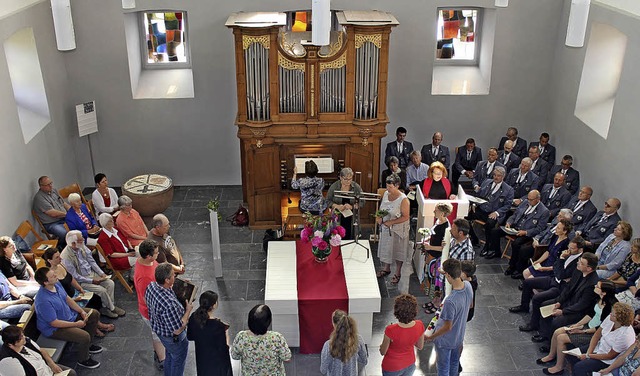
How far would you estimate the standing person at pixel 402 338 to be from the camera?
576cm

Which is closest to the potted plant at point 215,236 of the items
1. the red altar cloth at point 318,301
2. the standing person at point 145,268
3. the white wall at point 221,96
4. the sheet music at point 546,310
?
the red altar cloth at point 318,301

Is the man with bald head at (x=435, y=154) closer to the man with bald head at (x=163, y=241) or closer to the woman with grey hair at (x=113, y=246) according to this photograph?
the man with bald head at (x=163, y=241)

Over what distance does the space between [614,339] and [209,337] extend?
4119 millimetres

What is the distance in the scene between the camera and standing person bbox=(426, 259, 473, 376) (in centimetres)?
622

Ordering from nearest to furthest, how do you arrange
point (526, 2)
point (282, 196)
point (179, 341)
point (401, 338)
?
1. point (401, 338)
2. point (179, 341)
3. point (282, 196)
4. point (526, 2)

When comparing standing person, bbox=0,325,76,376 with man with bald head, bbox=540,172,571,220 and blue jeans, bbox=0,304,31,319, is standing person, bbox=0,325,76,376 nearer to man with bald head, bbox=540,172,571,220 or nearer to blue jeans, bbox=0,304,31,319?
blue jeans, bbox=0,304,31,319

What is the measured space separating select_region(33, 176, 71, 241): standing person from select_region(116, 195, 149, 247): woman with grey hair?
43.7 inches

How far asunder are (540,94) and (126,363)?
9088 millimetres

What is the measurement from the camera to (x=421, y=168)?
10.9 m

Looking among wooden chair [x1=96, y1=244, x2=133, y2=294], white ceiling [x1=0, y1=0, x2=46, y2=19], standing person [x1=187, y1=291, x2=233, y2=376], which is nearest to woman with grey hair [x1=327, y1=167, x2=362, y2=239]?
standing person [x1=187, y1=291, x2=233, y2=376]

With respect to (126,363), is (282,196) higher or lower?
higher

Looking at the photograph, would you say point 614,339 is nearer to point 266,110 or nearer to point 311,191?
point 311,191

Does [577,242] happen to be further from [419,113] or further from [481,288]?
[419,113]

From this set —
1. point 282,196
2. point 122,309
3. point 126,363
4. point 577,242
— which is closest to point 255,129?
point 282,196
